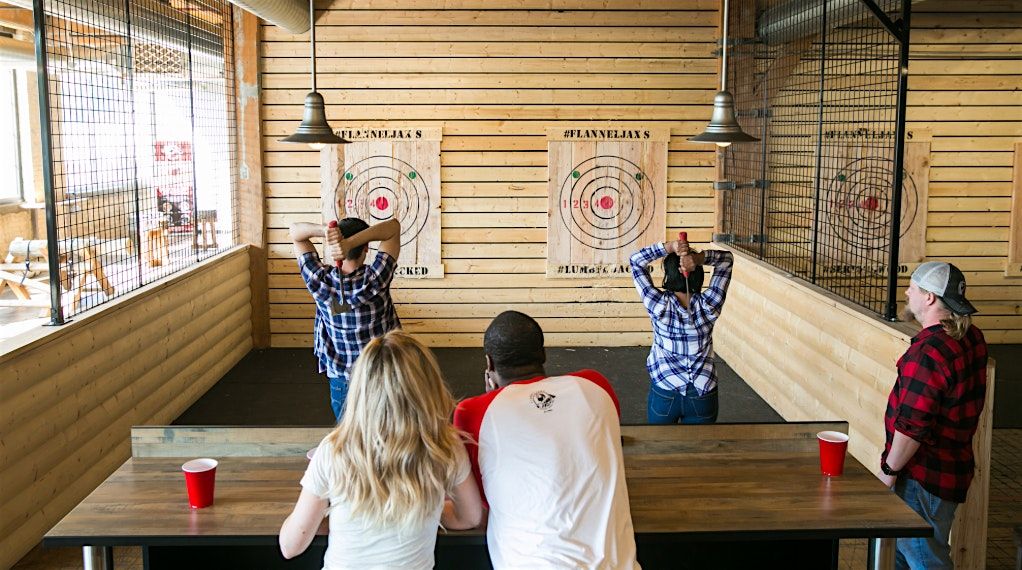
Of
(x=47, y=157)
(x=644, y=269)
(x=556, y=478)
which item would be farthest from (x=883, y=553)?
(x=47, y=157)

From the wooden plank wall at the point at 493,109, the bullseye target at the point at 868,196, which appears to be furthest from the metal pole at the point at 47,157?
the bullseye target at the point at 868,196

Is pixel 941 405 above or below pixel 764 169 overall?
below

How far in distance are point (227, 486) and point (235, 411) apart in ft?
12.5

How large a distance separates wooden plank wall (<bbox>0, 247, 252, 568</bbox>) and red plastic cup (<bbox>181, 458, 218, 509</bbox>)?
180cm

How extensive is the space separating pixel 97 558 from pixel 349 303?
67.3 inches

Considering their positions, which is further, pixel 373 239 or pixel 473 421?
pixel 373 239

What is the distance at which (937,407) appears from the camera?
10.2ft

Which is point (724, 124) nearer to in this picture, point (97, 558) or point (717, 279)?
point (717, 279)

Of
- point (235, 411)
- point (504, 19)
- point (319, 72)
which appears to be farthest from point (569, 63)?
point (235, 411)

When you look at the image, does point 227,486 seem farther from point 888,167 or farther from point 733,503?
point 888,167

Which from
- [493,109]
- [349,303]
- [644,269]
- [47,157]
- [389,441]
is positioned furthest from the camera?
[493,109]

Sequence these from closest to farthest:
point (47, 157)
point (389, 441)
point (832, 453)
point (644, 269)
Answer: point (389, 441)
point (832, 453)
point (644, 269)
point (47, 157)

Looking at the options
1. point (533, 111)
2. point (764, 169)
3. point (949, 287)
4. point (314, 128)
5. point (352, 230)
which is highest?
point (533, 111)

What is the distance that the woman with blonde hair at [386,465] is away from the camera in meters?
2.23
